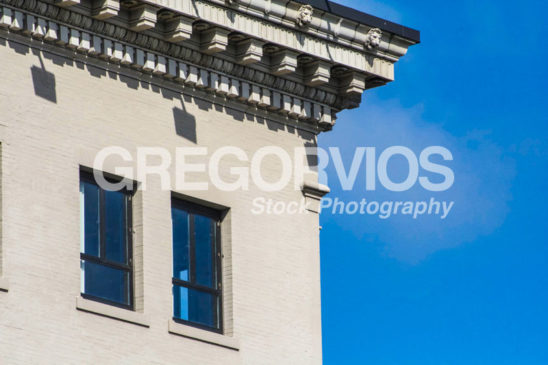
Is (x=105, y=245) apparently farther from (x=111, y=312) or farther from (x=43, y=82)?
(x=43, y=82)

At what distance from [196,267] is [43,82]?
4.09 meters

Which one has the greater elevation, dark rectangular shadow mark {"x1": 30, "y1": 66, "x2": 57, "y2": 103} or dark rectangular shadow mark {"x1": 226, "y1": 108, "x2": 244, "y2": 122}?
dark rectangular shadow mark {"x1": 226, "y1": 108, "x2": 244, "y2": 122}

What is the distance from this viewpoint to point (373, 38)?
3158 cm

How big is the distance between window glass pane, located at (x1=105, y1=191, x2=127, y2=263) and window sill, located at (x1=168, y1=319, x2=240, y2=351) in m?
1.30

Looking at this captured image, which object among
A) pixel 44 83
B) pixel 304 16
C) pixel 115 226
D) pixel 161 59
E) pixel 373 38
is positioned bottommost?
pixel 115 226

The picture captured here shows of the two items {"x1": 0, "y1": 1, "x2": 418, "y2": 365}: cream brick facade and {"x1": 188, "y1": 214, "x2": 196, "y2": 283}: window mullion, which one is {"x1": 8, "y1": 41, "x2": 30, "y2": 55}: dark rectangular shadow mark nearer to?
{"x1": 0, "y1": 1, "x2": 418, "y2": 365}: cream brick facade

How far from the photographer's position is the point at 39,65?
90.3ft

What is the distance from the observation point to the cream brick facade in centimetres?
2642

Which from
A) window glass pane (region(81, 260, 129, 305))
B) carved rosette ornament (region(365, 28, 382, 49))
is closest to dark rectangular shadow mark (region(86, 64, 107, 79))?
window glass pane (region(81, 260, 129, 305))

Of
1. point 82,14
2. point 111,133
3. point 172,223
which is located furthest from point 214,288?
point 82,14

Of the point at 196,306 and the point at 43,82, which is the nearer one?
the point at 43,82

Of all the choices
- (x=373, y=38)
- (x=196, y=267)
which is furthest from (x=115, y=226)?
(x=373, y=38)

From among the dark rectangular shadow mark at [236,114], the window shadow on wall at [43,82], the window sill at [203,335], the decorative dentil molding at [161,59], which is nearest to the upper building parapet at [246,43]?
the decorative dentil molding at [161,59]

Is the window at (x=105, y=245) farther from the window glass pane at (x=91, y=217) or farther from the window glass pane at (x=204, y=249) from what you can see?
the window glass pane at (x=204, y=249)
